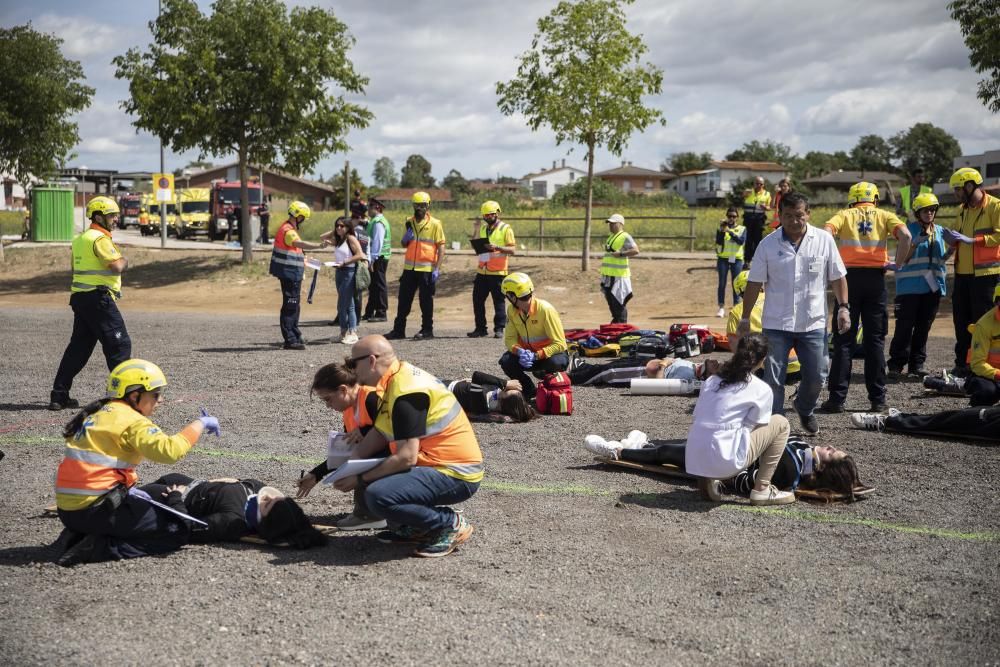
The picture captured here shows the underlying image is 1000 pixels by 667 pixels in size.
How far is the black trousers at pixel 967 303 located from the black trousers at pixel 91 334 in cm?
851

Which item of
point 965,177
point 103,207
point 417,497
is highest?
point 965,177

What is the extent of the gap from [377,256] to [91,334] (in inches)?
320

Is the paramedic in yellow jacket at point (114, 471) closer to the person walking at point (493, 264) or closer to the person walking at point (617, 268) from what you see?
the person walking at point (617, 268)

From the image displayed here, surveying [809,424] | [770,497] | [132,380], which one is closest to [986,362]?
[809,424]

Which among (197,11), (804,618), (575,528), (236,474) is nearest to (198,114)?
(197,11)

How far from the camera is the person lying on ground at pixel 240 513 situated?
5688 millimetres

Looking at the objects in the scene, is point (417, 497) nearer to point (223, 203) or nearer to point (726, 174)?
point (223, 203)

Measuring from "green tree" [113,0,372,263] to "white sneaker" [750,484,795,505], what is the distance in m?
20.9

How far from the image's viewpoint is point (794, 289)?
7.88 m

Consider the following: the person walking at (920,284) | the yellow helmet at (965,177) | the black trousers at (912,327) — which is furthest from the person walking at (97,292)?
the yellow helmet at (965,177)

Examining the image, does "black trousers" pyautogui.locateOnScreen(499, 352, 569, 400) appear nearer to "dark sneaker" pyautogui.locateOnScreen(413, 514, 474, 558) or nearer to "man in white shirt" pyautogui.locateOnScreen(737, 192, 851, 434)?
"man in white shirt" pyautogui.locateOnScreen(737, 192, 851, 434)

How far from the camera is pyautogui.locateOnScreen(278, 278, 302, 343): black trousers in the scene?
13531 millimetres

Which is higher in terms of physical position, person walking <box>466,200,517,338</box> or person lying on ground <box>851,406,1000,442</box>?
person walking <box>466,200,517,338</box>

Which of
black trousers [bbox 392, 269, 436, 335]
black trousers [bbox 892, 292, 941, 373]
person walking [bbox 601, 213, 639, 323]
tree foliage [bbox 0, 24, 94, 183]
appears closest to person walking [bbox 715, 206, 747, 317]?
person walking [bbox 601, 213, 639, 323]
